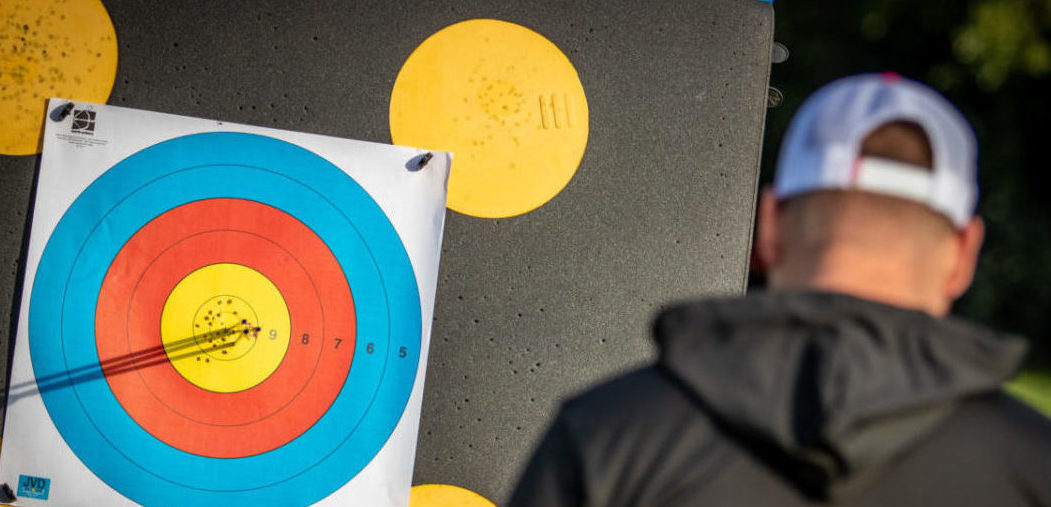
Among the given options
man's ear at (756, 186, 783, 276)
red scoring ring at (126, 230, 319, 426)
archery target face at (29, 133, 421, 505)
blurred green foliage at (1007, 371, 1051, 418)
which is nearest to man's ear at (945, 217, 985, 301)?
man's ear at (756, 186, 783, 276)

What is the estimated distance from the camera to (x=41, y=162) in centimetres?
137

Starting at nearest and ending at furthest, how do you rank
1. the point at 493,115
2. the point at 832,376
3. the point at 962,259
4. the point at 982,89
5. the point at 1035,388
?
the point at 832,376 → the point at 962,259 → the point at 493,115 → the point at 1035,388 → the point at 982,89

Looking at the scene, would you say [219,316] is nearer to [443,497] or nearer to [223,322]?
[223,322]

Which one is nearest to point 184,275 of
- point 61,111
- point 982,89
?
point 61,111

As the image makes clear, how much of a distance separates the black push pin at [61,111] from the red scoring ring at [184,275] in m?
0.20

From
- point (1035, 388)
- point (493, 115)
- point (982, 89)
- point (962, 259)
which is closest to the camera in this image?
point (962, 259)

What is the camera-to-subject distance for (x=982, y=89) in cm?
574

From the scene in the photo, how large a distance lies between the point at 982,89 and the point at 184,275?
561 cm

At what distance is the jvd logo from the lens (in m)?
1.36

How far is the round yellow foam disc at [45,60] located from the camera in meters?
1.37

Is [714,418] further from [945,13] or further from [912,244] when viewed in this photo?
[945,13]

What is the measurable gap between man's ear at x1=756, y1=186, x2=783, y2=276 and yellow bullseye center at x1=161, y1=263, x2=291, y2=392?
862 mm

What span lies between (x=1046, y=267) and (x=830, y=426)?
5954 mm

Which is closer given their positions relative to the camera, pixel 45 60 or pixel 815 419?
pixel 815 419
